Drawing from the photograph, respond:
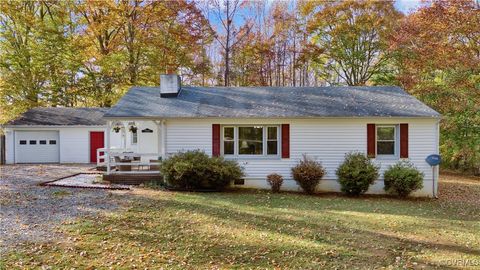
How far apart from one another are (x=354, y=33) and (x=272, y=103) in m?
13.2

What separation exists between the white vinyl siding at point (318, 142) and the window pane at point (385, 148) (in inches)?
13.3

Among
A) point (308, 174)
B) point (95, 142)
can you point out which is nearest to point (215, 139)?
point (308, 174)

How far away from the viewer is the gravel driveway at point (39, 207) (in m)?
6.46

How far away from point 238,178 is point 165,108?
392 cm

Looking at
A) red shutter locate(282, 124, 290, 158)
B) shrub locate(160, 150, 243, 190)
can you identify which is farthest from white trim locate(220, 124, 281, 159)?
shrub locate(160, 150, 243, 190)

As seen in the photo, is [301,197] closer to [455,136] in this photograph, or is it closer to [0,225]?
[0,225]

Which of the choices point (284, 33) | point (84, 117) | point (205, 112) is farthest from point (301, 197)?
point (284, 33)

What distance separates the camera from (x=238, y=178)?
12297 mm

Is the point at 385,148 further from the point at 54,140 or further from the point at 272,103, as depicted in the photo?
the point at 54,140

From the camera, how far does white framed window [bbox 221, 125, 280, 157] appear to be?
13008 mm

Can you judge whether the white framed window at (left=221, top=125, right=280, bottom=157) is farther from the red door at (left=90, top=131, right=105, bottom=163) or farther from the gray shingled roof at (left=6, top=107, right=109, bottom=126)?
the red door at (left=90, top=131, right=105, bottom=163)

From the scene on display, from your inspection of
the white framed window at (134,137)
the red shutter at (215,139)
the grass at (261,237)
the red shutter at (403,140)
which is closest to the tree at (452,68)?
the red shutter at (403,140)

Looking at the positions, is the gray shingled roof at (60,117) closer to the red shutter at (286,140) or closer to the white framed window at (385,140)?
the red shutter at (286,140)

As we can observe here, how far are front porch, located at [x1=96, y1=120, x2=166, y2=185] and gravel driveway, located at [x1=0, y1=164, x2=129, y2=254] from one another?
66.3 inches
